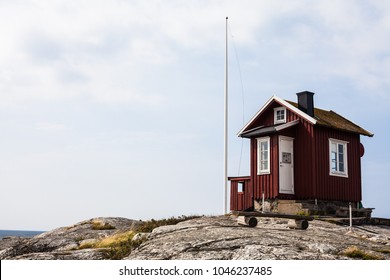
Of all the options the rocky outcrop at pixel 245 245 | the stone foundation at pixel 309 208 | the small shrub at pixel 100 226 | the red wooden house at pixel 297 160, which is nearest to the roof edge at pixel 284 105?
the red wooden house at pixel 297 160

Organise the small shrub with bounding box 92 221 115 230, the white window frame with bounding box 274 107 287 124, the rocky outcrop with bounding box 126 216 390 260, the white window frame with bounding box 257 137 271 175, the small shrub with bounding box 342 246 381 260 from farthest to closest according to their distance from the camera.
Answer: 1. the white window frame with bounding box 274 107 287 124
2. the white window frame with bounding box 257 137 271 175
3. the small shrub with bounding box 92 221 115 230
4. the small shrub with bounding box 342 246 381 260
5. the rocky outcrop with bounding box 126 216 390 260

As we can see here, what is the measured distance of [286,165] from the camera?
972 inches

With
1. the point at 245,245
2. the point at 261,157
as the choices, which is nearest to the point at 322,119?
the point at 261,157

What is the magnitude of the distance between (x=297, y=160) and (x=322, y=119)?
8.82 ft

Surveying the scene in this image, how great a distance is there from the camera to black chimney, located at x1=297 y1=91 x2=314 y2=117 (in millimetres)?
25578

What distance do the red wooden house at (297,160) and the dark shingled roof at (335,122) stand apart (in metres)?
0.07

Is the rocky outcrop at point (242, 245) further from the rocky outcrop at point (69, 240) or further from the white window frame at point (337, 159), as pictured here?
the white window frame at point (337, 159)

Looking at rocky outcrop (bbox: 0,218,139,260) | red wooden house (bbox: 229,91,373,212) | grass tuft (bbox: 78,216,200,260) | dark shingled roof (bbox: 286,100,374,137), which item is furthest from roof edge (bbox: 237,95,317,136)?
rocky outcrop (bbox: 0,218,139,260)

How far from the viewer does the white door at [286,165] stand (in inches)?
961

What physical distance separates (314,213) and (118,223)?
30.6ft

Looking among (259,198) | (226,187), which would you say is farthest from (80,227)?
(259,198)

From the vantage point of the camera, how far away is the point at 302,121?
979 inches

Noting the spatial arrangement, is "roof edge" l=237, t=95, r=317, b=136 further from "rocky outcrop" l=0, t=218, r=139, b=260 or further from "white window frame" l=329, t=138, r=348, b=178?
"rocky outcrop" l=0, t=218, r=139, b=260
